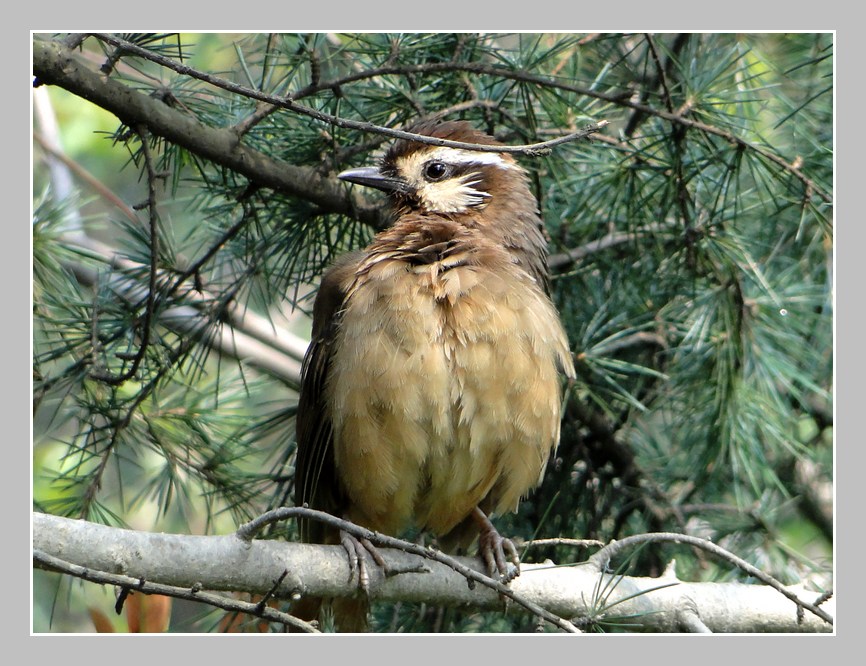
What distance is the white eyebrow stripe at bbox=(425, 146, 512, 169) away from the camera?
148 inches

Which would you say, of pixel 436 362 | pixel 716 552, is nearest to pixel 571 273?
pixel 436 362

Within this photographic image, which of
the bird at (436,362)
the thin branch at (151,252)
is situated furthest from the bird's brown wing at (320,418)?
the thin branch at (151,252)

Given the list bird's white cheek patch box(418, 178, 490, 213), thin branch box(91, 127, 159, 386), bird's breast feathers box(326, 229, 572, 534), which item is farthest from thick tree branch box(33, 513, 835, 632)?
bird's white cheek patch box(418, 178, 490, 213)

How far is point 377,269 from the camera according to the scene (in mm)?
3410

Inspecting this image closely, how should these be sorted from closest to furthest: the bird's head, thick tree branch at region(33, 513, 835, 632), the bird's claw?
thick tree branch at region(33, 513, 835, 632)
the bird's claw
the bird's head

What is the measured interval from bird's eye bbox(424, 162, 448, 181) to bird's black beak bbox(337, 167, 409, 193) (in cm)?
10

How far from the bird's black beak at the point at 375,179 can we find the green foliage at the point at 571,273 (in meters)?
0.14

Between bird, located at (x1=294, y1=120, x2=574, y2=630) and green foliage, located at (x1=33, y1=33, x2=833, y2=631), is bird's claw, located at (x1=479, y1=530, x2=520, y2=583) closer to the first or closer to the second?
bird, located at (x1=294, y1=120, x2=574, y2=630)

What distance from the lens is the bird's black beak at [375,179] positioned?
360 cm

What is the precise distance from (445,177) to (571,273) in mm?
743

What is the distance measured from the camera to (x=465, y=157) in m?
3.79

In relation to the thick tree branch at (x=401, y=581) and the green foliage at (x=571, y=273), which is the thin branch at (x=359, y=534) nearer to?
the thick tree branch at (x=401, y=581)

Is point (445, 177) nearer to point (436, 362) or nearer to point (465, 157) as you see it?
point (465, 157)

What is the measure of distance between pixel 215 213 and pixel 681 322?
206 cm
